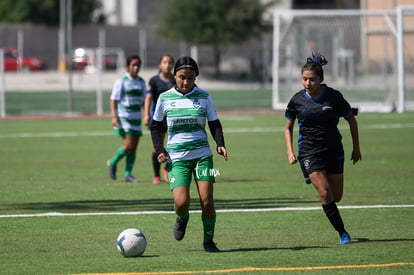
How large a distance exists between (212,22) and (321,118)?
48.9 m

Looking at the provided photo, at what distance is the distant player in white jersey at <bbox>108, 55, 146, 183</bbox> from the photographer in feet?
58.7

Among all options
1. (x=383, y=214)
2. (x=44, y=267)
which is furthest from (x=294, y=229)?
(x=44, y=267)

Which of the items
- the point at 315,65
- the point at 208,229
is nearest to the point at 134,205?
the point at 208,229

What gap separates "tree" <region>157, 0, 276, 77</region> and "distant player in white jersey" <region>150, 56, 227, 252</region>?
47.2m

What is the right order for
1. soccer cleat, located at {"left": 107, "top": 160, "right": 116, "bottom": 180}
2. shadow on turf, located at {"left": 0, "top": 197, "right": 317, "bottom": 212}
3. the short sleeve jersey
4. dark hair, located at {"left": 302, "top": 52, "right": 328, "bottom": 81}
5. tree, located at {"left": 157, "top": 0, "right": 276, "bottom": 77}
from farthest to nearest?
tree, located at {"left": 157, "top": 0, "right": 276, "bottom": 77} < soccer cleat, located at {"left": 107, "top": 160, "right": 116, "bottom": 180} < shadow on turf, located at {"left": 0, "top": 197, "right": 317, "bottom": 212} < dark hair, located at {"left": 302, "top": 52, "right": 328, "bottom": 81} < the short sleeve jersey

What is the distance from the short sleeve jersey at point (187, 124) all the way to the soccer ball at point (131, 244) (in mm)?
976

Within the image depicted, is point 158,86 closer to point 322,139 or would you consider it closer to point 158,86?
point 158,86

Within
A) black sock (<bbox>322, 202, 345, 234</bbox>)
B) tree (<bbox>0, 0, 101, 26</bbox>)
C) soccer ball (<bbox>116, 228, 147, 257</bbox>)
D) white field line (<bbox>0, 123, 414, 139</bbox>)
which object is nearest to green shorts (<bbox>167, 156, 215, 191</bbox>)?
soccer ball (<bbox>116, 228, 147, 257</bbox>)

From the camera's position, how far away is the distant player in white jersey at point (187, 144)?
10281 mm

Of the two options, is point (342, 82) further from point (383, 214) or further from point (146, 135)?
point (383, 214)

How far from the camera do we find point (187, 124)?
10422mm

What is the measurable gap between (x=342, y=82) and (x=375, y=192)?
24261mm

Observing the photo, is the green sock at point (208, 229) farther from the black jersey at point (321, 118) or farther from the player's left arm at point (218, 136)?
the black jersey at point (321, 118)

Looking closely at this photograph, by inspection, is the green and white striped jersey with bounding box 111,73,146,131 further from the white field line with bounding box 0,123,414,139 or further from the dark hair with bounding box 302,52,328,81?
the white field line with bounding box 0,123,414,139
